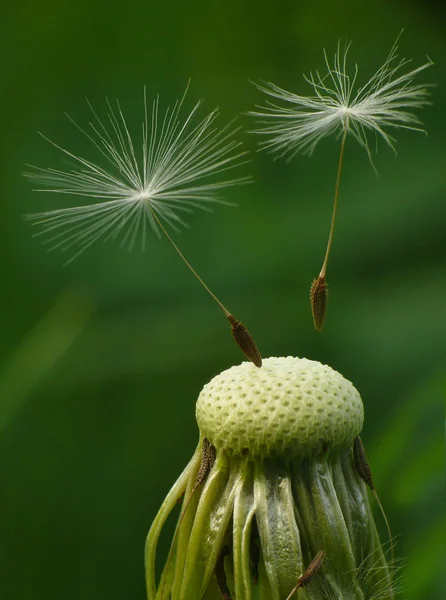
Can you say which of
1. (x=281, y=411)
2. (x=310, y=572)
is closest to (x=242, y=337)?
(x=281, y=411)

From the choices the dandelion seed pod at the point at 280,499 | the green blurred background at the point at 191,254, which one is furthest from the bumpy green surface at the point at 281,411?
the green blurred background at the point at 191,254

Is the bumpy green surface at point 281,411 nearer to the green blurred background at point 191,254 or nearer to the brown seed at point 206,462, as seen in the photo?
the brown seed at point 206,462

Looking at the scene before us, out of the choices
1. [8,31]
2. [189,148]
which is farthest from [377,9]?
[189,148]

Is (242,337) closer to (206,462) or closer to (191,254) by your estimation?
(206,462)

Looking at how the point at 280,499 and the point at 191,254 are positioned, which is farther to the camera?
the point at 191,254

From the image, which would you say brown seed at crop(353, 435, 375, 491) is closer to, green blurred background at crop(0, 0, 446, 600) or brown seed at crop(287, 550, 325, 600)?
brown seed at crop(287, 550, 325, 600)

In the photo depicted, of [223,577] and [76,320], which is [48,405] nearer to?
[76,320]

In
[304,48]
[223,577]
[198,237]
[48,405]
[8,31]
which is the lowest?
[223,577]
